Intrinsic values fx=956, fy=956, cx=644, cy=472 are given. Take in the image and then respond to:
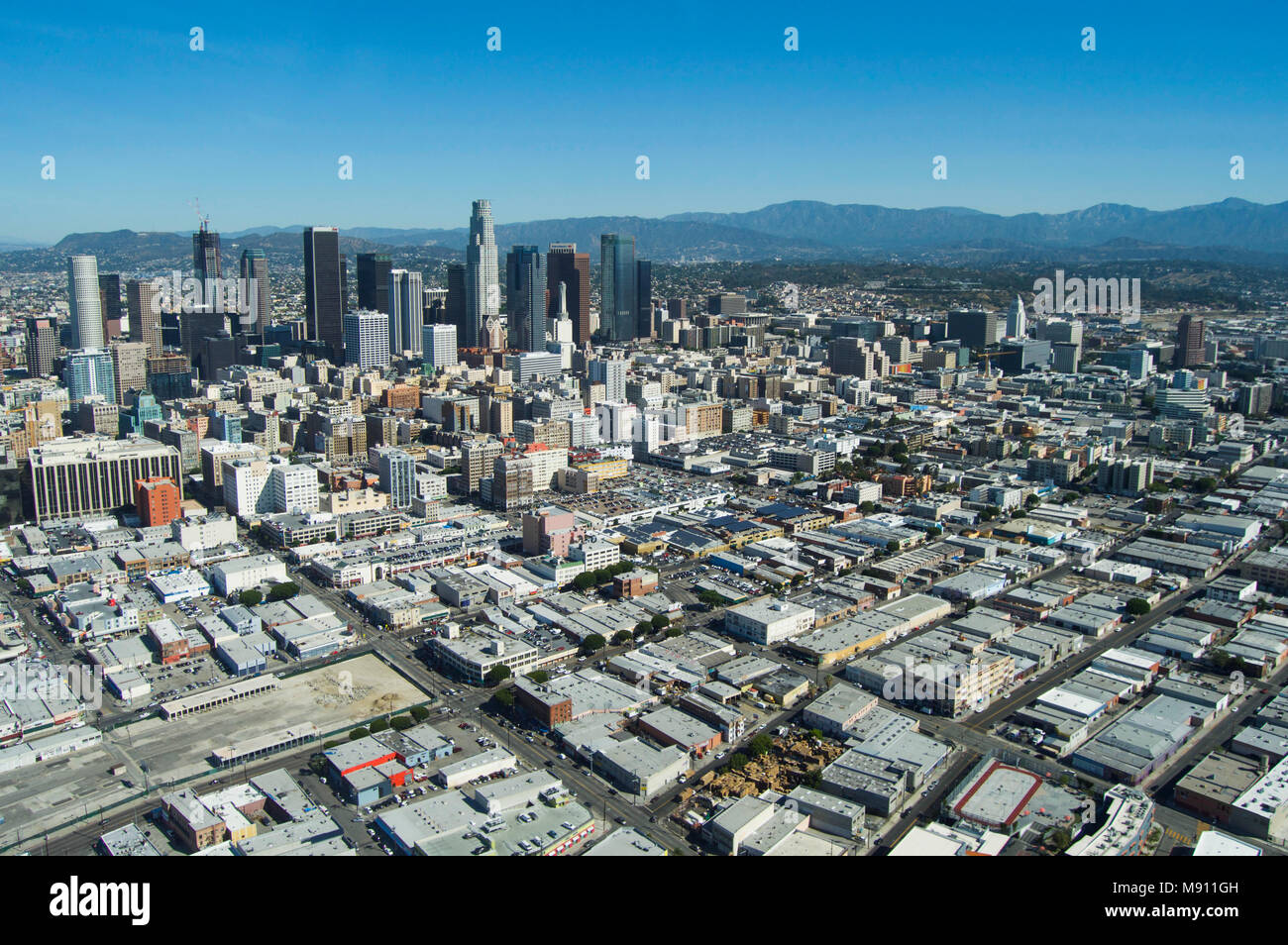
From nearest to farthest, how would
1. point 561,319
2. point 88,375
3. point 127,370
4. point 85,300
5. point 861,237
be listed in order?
point 88,375, point 127,370, point 85,300, point 561,319, point 861,237

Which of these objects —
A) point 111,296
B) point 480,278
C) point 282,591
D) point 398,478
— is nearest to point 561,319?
point 480,278

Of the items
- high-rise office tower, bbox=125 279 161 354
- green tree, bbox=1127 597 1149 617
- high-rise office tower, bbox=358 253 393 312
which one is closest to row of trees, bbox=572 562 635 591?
green tree, bbox=1127 597 1149 617

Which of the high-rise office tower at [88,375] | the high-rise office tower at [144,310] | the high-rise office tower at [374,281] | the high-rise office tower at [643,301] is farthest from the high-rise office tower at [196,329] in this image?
the high-rise office tower at [643,301]

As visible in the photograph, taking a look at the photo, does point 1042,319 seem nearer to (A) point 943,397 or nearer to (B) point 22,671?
(A) point 943,397

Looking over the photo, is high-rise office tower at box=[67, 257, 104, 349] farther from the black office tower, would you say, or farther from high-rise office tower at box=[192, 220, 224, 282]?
the black office tower

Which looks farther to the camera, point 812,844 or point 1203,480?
point 1203,480

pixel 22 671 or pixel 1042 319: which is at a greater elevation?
pixel 1042 319

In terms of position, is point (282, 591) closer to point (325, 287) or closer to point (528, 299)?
point (325, 287)
